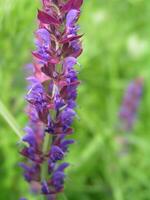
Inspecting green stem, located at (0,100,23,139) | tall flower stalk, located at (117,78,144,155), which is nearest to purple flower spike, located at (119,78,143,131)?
tall flower stalk, located at (117,78,144,155)

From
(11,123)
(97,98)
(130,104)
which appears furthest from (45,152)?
(97,98)

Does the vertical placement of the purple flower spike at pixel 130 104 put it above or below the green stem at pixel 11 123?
above

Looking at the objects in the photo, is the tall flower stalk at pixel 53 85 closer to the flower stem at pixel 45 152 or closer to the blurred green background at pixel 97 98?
the flower stem at pixel 45 152

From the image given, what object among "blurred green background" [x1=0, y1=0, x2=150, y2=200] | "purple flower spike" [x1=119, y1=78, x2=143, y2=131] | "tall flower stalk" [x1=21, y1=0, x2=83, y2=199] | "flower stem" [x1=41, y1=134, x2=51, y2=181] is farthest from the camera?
"purple flower spike" [x1=119, y1=78, x2=143, y2=131]

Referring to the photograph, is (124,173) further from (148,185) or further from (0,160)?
(0,160)

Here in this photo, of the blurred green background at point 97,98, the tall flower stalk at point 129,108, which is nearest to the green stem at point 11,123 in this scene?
the blurred green background at point 97,98

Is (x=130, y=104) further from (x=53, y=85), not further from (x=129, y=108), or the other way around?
(x=53, y=85)

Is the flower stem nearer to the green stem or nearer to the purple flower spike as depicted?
the green stem
